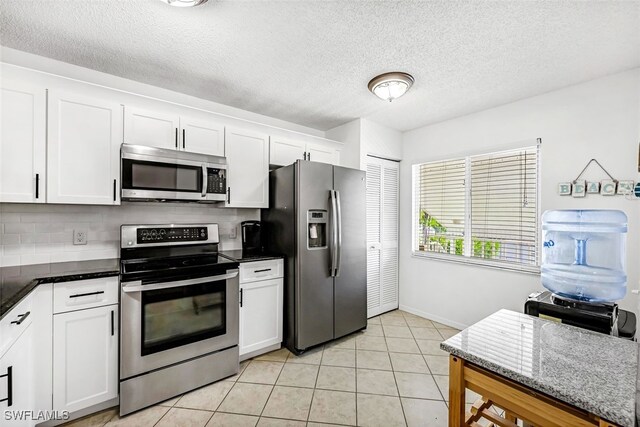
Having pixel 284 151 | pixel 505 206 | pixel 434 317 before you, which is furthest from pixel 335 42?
pixel 434 317

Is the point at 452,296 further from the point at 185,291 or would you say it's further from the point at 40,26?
the point at 40,26

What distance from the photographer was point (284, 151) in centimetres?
306

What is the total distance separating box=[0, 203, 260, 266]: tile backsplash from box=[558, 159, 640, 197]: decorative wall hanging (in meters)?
3.56

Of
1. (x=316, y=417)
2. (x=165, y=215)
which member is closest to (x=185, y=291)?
(x=165, y=215)

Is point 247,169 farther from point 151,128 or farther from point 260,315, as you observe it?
point 260,315

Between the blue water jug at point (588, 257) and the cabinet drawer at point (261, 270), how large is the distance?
7.01 ft

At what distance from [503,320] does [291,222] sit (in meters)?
1.81

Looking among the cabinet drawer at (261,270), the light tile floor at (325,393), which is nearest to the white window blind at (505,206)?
the light tile floor at (325,393)

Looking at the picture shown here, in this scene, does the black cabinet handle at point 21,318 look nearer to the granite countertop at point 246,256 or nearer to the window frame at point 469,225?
the granite countertop at point 246,256

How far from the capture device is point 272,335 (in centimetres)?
266

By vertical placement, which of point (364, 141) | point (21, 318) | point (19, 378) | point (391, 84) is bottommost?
point (19, 378)

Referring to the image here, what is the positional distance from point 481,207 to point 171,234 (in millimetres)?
3261

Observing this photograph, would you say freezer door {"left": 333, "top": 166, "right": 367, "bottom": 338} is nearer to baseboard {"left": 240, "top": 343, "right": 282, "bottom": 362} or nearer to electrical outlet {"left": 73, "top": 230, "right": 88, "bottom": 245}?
baseboard {"left": 240, "top": 343, "right": 282, "bottom": 362}

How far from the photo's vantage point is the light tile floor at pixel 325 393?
5.99 ft
